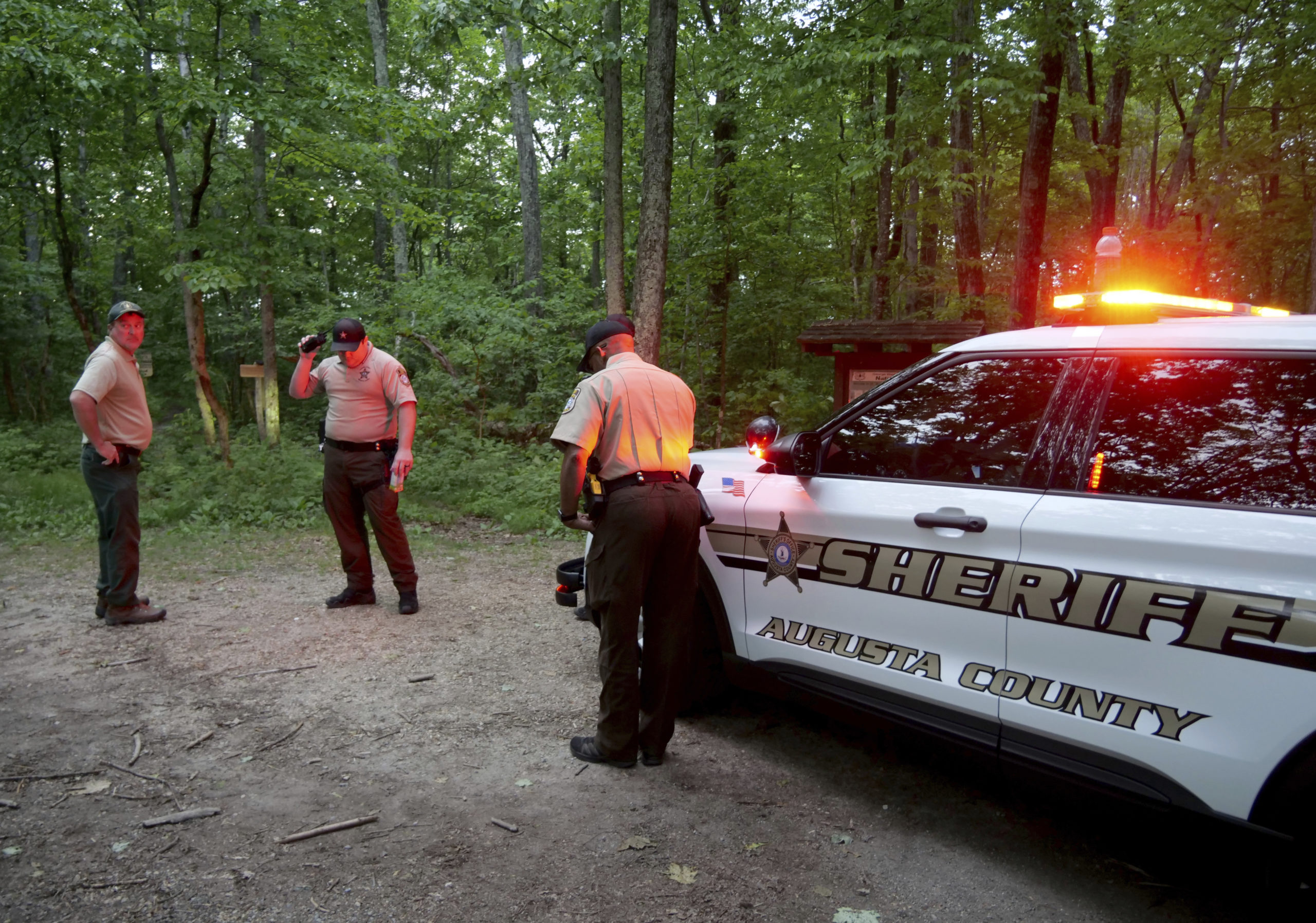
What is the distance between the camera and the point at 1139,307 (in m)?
2.92

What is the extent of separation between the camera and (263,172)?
13.2 metres

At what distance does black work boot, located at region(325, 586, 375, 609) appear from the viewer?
6000 mm

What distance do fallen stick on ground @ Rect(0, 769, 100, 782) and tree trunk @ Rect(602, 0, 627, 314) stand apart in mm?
7825

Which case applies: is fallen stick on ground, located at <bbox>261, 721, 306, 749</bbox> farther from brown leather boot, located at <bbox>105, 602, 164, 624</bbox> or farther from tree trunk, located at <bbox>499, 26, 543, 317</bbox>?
tree trunk, located at <bbox>499, 26, 543, 317</bbox>

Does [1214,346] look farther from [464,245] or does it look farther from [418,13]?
[464,245]

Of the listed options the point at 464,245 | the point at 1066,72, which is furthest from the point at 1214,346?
the point at 464,245

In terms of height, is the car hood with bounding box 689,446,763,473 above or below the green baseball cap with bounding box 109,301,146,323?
below

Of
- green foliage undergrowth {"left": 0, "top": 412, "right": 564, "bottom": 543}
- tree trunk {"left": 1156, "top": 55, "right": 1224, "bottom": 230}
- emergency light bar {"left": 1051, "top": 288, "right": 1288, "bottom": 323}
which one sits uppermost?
tree trunk {"left": 1156, "top": 55, "right": 1224, "bottom": 230}

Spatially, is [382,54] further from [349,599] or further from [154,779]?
[154,779]

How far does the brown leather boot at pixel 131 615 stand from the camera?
5.50 meters

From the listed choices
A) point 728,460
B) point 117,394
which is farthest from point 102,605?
point 728,460

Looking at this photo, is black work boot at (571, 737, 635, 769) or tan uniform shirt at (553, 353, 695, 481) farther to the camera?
black work boot at (571, 737, 635, 769)

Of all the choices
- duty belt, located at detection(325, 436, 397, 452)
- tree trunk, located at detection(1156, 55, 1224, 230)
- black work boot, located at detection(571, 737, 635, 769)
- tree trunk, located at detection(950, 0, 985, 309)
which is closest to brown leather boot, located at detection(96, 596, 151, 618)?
duty belt, located at detection(325, 436, 397, 452)

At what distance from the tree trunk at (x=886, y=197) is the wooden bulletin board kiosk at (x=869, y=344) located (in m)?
4.37
